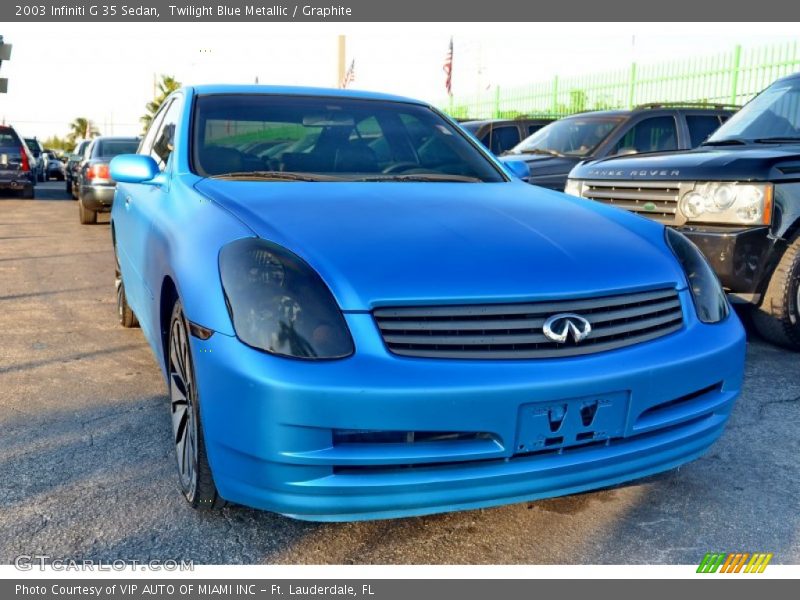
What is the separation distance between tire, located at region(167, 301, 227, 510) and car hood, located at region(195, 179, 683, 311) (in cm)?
46

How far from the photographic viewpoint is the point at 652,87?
15.7 m

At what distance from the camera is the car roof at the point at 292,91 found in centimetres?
389

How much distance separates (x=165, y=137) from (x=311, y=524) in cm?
234

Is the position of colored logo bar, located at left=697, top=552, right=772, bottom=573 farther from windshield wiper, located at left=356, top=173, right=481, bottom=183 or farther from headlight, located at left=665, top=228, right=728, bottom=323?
windshield wiper, located at left=356, top=173, right=481, bottom=183

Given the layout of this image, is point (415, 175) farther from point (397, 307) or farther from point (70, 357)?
point (70, 357)

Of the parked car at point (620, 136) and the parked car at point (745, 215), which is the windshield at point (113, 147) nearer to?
the parked car at point (620, 136)

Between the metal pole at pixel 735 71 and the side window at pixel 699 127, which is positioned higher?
the metal pole at pixel 735 71

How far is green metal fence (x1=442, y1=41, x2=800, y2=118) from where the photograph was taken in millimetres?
13391

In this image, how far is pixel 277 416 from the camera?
212 centimetres

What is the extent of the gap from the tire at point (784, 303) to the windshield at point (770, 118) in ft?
4.39

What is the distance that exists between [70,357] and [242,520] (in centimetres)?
251

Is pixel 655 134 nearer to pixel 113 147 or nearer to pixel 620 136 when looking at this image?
pixel 620 136

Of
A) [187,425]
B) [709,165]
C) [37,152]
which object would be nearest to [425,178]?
[187,425]

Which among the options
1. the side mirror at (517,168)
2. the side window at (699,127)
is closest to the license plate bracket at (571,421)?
the side mirror at (517,168)
